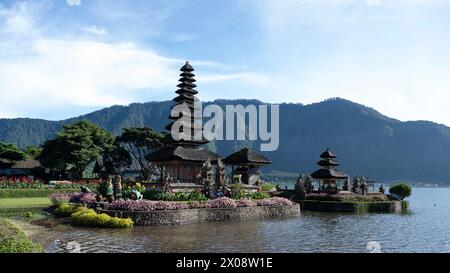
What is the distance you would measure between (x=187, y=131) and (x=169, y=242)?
28.0 meters

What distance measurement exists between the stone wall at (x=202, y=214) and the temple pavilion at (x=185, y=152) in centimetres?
983

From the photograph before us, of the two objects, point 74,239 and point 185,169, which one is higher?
point 185,169

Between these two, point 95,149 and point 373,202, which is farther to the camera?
point 95,149

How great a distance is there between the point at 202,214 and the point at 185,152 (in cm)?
1497

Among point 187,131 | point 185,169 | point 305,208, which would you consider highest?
point 187,131

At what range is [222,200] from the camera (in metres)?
34.6

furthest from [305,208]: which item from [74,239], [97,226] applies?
[74,239]

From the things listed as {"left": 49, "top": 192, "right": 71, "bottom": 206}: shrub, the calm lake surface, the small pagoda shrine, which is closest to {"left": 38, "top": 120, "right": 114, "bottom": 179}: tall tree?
{"left": 49, "top": 192, "right": 71, "bottom": 206}: shrub

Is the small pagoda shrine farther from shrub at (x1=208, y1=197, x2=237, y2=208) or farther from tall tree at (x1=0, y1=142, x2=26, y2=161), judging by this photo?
tall tree at (x1=0, y1=142, x2=26, y2=161)

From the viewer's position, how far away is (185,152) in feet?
153

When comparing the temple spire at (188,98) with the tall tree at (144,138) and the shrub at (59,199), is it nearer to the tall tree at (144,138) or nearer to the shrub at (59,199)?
the shrub at (59,199)

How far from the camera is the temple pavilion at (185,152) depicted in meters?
46.2

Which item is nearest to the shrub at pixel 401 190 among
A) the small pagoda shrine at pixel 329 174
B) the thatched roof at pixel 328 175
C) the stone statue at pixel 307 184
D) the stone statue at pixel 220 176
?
the small pagoda shrine at pixel 329 174
